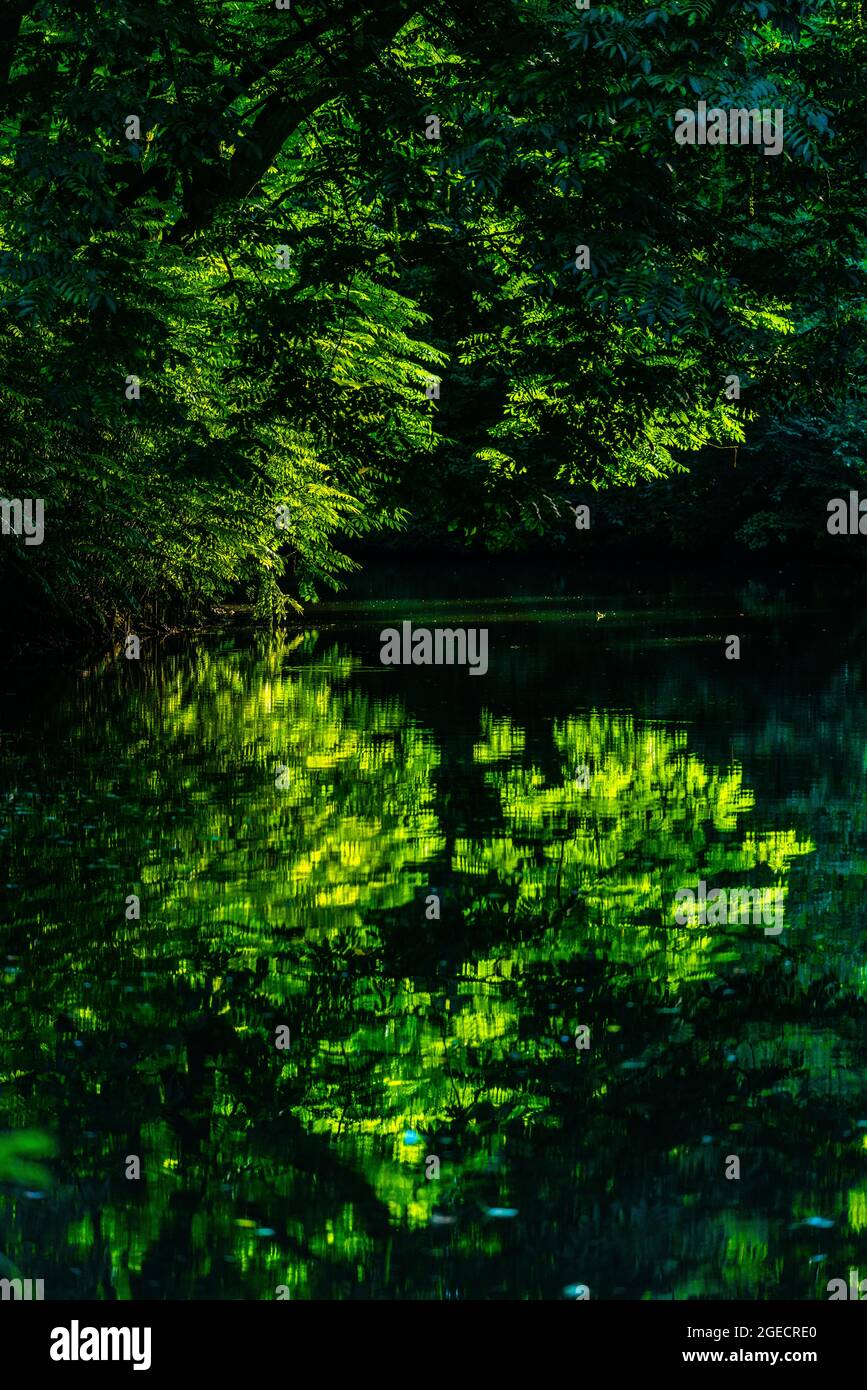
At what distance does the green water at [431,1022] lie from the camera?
5672 millimetres

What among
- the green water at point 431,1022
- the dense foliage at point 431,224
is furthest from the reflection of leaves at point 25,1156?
the dense foliage at point 431,224

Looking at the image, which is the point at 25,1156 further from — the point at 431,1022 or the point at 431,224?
the point at 431,224

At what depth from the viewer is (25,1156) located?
6.33 meters

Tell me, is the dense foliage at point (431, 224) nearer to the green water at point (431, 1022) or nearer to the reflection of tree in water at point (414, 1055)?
the green water at point (431, 1022)

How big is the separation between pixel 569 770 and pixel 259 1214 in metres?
10.9

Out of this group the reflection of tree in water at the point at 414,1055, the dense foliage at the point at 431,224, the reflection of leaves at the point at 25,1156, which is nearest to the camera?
the reflection of tree in water at the point at 414,1055

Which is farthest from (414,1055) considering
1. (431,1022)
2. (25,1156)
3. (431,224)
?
(431,224)

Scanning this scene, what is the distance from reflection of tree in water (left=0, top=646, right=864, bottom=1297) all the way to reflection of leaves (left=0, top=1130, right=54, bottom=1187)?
0.08m

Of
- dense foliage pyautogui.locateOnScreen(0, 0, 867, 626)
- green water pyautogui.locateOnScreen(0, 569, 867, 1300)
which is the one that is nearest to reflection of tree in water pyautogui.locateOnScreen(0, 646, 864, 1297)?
green water pyautogui.locateOnScreen(0, 569, 867, 1300)

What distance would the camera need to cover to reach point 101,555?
27344mm

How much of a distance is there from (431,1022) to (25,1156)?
2333mm

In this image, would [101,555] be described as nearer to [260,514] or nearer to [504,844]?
[260,514]

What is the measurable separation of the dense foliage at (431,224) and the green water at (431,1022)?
12.1 ft
